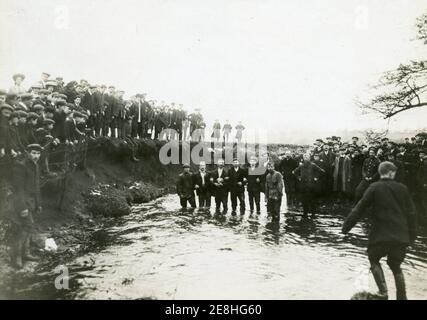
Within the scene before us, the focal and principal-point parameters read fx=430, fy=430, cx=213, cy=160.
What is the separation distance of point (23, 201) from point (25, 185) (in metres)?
0.36

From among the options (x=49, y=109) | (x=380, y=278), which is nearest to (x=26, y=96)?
(x=49, y=109)

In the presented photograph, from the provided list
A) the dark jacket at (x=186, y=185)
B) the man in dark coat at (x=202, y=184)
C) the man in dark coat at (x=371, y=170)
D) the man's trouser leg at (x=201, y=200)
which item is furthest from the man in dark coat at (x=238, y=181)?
the man in dark coat at (x=371, y=170)

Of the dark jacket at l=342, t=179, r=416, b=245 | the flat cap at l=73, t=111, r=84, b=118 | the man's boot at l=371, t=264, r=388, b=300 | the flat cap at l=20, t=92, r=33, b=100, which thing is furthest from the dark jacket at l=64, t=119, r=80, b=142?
the man's boot at l=371, t=264, r=388, b=300

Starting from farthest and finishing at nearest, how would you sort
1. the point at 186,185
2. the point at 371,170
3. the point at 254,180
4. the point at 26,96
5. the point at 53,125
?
the point at 186,185
the point at 254,180
the point at 371,170
the point at 53,125
the point at 26,96

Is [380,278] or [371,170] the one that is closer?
[380,278]

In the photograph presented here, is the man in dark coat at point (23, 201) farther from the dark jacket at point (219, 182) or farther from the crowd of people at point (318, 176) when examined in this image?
the dark jacket at point (219, 182)

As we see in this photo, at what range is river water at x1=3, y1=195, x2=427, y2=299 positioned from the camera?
7.31 metres

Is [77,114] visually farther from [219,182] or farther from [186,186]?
[219,182]

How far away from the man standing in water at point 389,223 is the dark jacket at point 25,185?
5875mm

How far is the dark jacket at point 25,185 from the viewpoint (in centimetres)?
815

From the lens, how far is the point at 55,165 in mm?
12750

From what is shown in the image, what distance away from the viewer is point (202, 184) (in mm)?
16125
